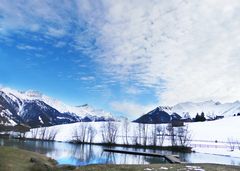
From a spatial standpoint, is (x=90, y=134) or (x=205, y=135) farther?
(x=90, y=134)

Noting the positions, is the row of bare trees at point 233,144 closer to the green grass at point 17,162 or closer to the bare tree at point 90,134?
the bare tree at point 90,134

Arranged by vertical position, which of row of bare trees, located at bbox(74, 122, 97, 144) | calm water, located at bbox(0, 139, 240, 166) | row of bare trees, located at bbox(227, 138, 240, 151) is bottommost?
calm water, located at bbox(0, 139, 240, 166)

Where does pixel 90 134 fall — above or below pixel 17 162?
above

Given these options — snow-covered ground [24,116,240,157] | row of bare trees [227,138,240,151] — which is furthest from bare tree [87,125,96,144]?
row of bare trees [227,138,240,151]

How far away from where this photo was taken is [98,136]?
15450 cm

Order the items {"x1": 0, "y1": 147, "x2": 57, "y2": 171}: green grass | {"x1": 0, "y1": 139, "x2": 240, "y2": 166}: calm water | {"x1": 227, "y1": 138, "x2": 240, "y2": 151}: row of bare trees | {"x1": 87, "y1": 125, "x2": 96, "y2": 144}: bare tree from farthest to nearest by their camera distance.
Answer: {"x1": 87, "y1": 125, "x2": 96, "y2": 144}: bare tree, {"x1": 227, "y1": 138, "x2": 240, "y2": 151}: row of bare trees, {"x1": 0, "y1": 139, "x2": 240, "y2": 166}: calm water, {"x1": 0, "y1": 147, "x2": 57, "y2": 171}: green grass

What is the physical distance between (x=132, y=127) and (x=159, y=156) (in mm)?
109234

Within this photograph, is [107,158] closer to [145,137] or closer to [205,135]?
[145,137]

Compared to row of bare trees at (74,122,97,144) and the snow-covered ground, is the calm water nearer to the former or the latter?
the snow-covered ground

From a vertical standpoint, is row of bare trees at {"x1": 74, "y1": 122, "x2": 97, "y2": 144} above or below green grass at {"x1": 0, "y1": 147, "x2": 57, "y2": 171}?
A: above

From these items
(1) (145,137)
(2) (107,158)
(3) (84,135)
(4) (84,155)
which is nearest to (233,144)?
(1) (145,137)

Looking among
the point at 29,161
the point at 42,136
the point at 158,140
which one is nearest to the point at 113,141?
the point at 158,140

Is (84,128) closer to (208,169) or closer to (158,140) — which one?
(158,140)

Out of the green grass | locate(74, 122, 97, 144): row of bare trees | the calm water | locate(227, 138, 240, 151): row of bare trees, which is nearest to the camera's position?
the green grass
